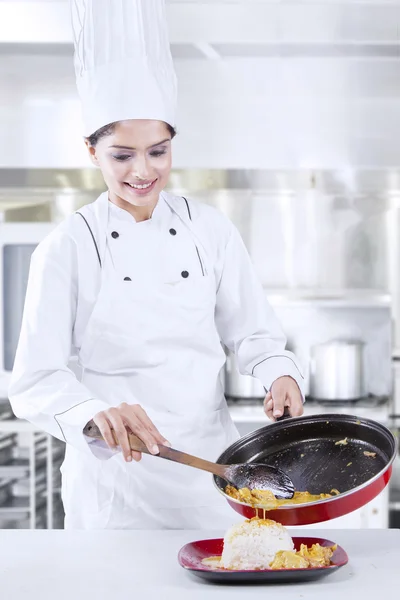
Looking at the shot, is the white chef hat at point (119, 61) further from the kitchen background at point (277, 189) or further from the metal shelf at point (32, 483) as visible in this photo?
the metal shelf at point (32, 483)

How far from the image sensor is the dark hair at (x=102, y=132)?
1646mm

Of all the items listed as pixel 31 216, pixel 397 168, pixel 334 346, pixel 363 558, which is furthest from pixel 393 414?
pixel 363 558

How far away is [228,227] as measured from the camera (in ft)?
5.98

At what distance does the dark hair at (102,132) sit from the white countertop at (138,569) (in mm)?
796

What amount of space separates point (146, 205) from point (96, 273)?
0.63 ft

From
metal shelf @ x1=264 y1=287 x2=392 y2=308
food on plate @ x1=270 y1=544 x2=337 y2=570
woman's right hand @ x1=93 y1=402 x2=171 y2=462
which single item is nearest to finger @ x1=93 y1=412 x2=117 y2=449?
woman's right hand @ x1=93 y1=402 x2=171 y2=462

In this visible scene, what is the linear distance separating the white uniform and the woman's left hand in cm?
3

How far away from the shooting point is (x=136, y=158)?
1.62 metres

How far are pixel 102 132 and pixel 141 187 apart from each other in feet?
0.47

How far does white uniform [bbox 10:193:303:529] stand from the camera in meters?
1.62

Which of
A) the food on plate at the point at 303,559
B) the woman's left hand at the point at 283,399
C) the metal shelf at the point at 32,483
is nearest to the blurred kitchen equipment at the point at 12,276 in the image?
the metal shelf at the point at 32,483

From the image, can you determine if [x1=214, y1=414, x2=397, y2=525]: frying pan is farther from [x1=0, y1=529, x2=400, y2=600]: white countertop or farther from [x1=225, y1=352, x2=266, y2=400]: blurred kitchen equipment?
[x1=225, y1=352, x2=266, y2=400]: blurred kitchen equipment

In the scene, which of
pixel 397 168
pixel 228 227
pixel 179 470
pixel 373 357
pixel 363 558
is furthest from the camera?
pixel 373 357

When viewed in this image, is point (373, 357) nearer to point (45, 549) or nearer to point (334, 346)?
point (334, 346)
